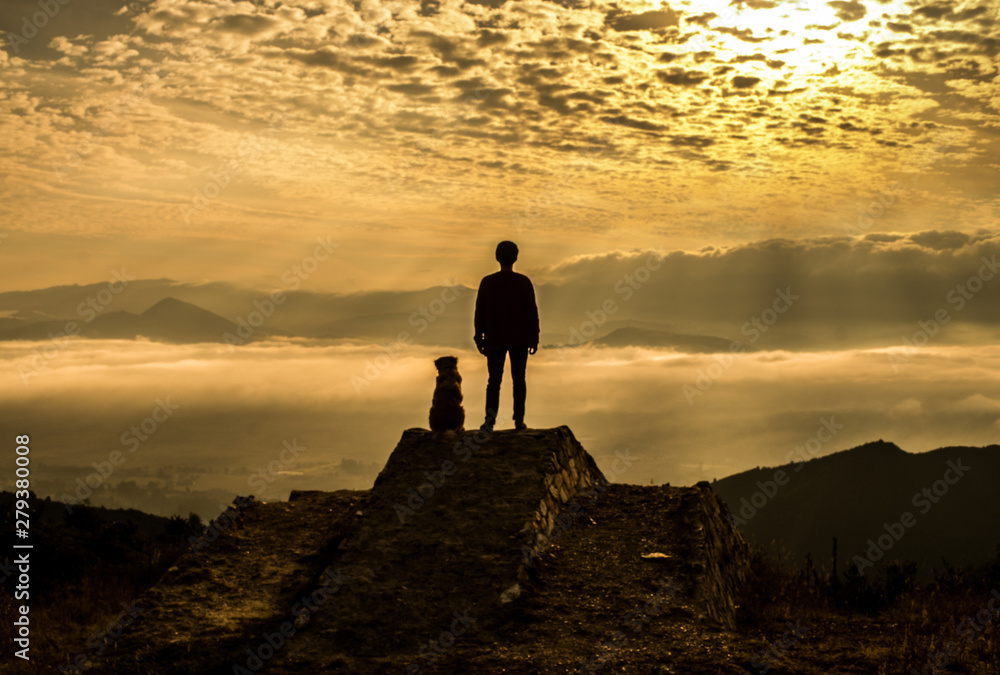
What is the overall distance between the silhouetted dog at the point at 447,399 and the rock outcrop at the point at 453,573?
319mm

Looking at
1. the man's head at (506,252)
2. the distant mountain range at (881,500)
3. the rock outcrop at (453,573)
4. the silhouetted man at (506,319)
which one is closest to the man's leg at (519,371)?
the silhouetted man at (506,319)

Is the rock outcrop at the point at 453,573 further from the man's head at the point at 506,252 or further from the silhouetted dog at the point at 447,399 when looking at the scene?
the man's head at the point at 506,252

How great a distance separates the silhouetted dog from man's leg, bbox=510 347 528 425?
2.70 feet

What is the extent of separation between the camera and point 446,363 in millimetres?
11672

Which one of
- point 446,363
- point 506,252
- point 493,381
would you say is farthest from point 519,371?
point 506,252

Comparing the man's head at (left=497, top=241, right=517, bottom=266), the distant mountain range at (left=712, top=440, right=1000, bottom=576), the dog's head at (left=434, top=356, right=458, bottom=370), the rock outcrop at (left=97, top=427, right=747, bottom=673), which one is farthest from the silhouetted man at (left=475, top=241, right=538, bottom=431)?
the distant mountain range at (left=712, top=440, right=1000, bottom=576)

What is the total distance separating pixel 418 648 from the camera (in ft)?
24.6

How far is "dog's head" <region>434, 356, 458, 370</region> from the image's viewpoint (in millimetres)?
11680

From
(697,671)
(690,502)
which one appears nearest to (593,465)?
(690,502)

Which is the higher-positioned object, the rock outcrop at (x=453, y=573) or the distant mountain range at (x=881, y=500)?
the rock outcrop at (x=453, y=573)

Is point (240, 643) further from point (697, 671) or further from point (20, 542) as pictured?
point (20, 542)

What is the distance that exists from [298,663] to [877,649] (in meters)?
5.72

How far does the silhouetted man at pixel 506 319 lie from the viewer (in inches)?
440

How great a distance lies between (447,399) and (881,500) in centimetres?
11968
